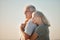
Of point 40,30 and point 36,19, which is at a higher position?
point 36,19

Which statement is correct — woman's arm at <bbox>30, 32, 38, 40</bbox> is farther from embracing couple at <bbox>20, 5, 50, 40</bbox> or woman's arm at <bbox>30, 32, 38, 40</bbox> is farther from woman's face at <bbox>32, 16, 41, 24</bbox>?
woman's face at <bbox>32, 16, 41, 24</bbox>

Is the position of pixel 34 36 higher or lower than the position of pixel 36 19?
lower

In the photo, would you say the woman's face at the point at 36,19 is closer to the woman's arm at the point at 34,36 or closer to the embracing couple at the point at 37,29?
the embracing couple at the point at 37,29

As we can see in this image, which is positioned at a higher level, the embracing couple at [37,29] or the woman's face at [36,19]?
the woman's face at [36,19]

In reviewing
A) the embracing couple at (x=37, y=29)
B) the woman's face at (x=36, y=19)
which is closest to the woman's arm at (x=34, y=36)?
the embracing couple at (x=37, y=29)

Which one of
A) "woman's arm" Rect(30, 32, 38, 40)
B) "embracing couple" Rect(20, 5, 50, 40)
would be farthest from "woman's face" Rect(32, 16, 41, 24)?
"woman's arm" Rect(30, 32, 38, 40)

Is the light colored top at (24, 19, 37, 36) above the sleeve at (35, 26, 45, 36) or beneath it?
above

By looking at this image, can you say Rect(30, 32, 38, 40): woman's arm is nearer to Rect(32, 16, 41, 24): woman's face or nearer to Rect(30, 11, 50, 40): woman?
Rect(30, 11, 50, 40): woman

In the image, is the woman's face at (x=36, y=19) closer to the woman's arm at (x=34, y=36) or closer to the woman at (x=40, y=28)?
the woman at (x=40, y=28)

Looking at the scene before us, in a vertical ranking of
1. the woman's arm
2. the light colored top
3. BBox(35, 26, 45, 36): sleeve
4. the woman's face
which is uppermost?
the woman's face

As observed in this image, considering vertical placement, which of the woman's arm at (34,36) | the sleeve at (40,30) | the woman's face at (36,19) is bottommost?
the woman's arm at (34,36)

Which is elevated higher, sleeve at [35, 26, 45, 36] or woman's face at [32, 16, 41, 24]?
woman's face at [32, 16, 41, 24]

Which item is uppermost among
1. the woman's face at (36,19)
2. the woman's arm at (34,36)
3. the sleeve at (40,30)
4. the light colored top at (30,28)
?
the woman's face at (36,19)

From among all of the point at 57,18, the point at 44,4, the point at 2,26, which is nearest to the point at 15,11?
the point at 2,26
